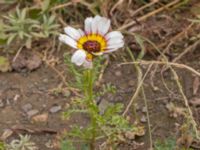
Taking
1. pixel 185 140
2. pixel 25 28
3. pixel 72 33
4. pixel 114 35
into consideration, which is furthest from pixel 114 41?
pixel 25 28

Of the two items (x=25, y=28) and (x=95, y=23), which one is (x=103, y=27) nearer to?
(x=95, y=23)

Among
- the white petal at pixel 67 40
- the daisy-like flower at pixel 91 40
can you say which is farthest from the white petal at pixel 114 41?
the white petal at pixel 67 40

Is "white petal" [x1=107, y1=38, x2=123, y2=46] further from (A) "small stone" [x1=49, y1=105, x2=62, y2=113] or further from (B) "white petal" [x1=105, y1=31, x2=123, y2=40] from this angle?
(A) "small stone" [x1=49, y1=105, x2=62, y2=113]

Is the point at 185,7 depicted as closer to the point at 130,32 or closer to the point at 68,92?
the point at 130,32

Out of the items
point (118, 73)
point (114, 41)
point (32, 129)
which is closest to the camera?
point (114, 41)

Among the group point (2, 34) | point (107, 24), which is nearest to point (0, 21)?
point (2, 34)

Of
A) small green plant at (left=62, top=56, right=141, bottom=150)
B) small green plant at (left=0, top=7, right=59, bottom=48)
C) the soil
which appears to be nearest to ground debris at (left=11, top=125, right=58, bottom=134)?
the soil
